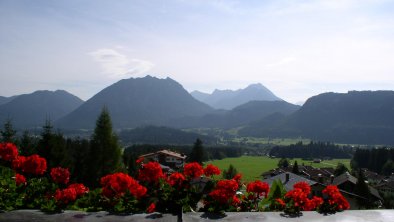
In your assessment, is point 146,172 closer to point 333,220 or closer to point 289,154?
point 333,220

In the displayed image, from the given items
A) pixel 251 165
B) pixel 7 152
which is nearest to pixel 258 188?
pixel 7 152

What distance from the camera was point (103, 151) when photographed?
36.8 metres

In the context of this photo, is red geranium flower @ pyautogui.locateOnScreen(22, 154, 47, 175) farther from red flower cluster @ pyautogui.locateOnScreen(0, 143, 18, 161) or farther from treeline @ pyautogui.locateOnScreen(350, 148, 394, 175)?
treeline @ pyautogui.locateOnScreen(350, 148, 394, 175)

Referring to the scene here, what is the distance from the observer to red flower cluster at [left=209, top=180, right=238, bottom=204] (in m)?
5.69

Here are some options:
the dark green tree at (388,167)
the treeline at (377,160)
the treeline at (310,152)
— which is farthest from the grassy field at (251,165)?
the treeline at (310,152)

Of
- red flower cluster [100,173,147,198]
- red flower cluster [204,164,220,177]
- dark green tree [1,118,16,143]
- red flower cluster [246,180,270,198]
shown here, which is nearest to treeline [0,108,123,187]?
dark green tree [1,118,16,143]

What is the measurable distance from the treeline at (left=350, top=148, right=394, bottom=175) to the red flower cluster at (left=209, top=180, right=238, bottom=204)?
386 feet

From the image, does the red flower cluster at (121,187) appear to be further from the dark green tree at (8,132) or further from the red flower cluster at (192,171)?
the dark green tree at (8,132)

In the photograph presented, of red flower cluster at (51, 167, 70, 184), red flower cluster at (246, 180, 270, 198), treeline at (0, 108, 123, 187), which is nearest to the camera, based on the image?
red flower cluster at (246, 180, 270, 198)

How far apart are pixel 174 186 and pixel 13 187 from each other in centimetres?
248

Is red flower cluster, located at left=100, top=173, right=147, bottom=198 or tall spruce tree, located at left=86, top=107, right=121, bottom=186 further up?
red flower cluster, located at left=100, top=173, right=147, bottom=198

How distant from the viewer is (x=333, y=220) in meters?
4.43

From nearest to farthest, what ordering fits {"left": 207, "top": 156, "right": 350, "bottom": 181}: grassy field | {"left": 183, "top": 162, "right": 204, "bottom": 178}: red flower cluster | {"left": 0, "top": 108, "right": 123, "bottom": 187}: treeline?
{"left": 183, "top": 162, "right": 204, "bottom": 178}: red flower cluster, {"left": 0, "top": 108, "right": 123, "bottom": 187}: treeline, {"left": 207, "top": 156, "right": 350, "bottom": 181}: grassy field

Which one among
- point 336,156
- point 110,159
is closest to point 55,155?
point 110,159
